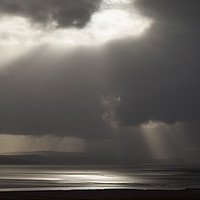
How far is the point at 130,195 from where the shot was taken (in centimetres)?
7231

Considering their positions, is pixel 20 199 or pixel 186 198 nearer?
pixel 20 199

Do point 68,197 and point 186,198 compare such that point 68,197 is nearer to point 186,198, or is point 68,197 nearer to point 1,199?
point 1,199

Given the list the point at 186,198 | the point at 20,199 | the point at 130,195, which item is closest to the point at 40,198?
the point at 20,199

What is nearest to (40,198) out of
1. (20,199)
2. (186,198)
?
(20,199)

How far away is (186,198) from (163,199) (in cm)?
445

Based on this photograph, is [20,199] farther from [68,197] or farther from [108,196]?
[108,196]

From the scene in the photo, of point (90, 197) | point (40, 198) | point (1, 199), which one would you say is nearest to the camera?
point (1, 199)

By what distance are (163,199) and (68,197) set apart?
52.4 feet

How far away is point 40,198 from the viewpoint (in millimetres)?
64188

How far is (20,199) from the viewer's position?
60.5 metres

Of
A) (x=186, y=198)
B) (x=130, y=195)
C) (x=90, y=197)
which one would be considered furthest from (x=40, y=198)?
(x=186, y=198)

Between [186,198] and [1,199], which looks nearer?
[1,199]

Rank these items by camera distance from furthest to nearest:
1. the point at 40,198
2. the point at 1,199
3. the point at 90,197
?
the point at 90,197 < the point at 40,198 < the point at 1,199

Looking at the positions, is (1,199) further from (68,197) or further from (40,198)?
(68,197)
